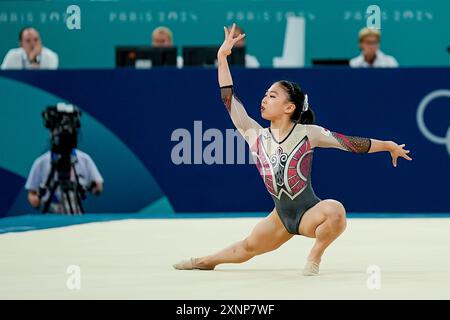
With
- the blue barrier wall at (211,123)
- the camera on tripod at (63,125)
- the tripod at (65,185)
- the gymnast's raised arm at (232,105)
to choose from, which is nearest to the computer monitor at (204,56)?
the blue barrier wall at (211,123)

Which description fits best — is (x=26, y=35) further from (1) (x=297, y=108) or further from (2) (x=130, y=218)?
(1) (x=297, y=108)

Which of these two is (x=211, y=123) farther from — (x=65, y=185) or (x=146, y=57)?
(x=65, y=185)

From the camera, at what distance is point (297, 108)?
23.7ft

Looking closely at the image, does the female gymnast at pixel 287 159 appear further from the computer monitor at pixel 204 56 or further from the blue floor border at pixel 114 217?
the computer monitor at pixel 204 56

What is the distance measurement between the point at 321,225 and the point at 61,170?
5844 millimetres

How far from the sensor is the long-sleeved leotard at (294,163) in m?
7.10

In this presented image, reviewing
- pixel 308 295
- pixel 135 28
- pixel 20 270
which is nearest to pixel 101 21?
pixel 135 28

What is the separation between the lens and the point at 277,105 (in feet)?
23.5

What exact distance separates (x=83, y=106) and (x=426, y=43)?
6.07 meters

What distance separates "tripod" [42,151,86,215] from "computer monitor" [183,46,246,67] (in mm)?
1810

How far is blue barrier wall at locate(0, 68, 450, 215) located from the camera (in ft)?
40.2

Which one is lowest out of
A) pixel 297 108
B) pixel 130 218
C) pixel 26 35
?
pixel 130 218

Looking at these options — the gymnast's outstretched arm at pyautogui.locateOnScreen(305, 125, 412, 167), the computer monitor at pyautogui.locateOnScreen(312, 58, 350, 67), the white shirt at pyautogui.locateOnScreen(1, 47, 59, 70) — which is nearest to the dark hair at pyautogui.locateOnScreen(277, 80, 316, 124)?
the gymnast's outstretched arm at pyautogui.locateOnScreen(305, 125, 412, 167)

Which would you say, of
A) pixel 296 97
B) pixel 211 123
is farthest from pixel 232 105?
pixel 211 123
